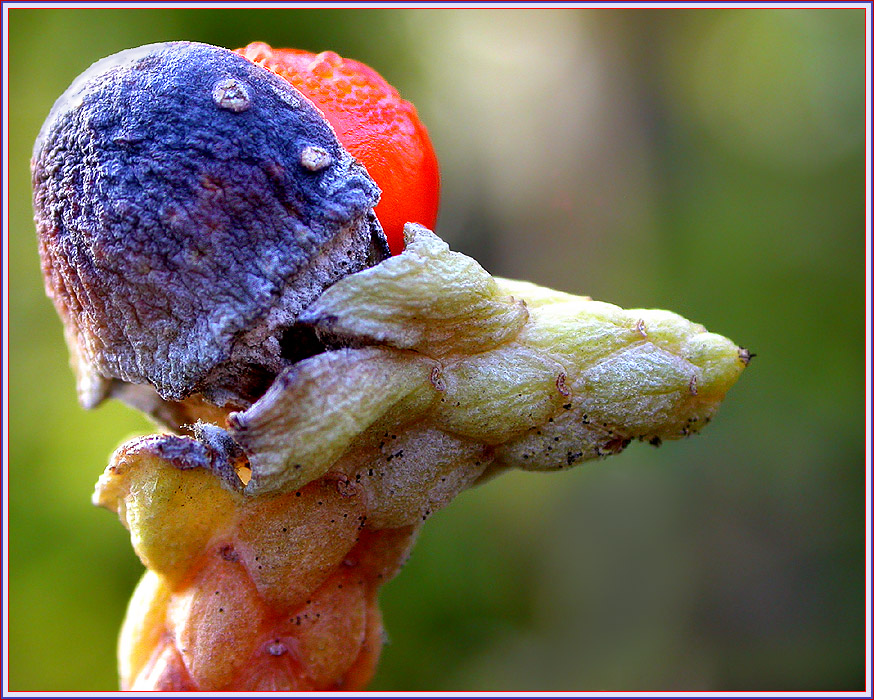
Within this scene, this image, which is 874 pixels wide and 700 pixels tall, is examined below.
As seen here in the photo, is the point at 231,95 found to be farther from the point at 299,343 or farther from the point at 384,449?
the point at 384,449

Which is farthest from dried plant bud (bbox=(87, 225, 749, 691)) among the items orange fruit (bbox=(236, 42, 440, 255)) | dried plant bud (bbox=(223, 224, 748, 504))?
orange fruit (bbox=(236, 42, 440, 255))

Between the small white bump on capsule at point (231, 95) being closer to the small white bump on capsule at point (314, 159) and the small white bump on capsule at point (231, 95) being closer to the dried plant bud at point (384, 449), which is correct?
the small white bump on capsule at point (314, 159)

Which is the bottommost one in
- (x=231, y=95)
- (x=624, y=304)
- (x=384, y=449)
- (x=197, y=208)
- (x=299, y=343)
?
(x=624, y=304)

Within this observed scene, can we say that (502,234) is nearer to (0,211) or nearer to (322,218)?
(0,211)

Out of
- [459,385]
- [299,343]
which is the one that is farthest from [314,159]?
[459,385]

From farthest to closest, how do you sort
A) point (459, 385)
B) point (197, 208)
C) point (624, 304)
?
point (624, 304) → point (459, 385) → point (197, 208)

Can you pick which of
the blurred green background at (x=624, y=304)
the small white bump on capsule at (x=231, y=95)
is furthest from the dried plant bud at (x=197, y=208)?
the blurred green background at (x=624, y=304)

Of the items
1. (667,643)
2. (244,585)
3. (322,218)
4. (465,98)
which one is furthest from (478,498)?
(322,218)

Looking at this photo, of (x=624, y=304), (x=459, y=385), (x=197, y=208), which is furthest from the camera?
(x=624, y=304)
